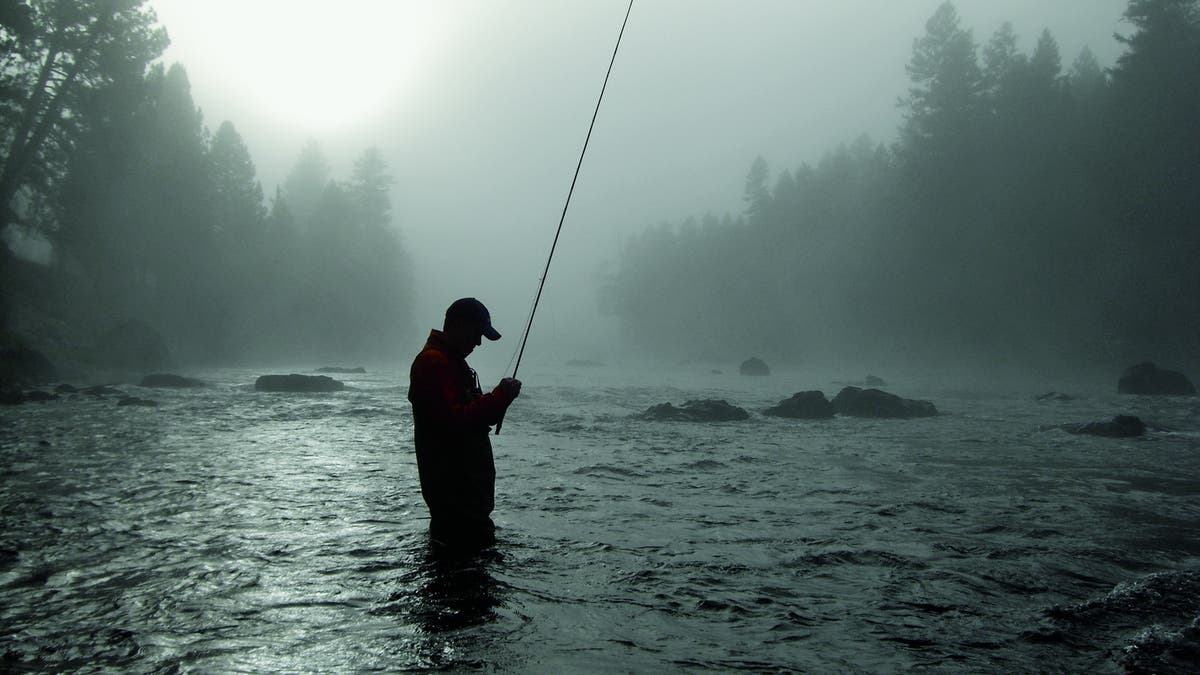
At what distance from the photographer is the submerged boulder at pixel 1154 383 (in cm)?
2205

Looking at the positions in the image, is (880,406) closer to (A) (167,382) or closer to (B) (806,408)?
(B) (806,408)

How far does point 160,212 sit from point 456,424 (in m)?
41.4

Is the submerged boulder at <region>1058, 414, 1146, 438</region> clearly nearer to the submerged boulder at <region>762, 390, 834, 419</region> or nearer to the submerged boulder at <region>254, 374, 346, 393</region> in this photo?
the submerged boulder at <region>762, 390, 834, 419</region>

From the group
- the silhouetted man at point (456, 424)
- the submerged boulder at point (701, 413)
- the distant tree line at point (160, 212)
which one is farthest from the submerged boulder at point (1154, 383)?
the distant tree line at point (160, 212)

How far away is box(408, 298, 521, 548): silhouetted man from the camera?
4707 millimetres

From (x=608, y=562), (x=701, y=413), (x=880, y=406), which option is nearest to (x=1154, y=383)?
(x=880, y=406)

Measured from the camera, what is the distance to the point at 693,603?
4.30 meters

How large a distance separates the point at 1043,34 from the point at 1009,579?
1925 inches

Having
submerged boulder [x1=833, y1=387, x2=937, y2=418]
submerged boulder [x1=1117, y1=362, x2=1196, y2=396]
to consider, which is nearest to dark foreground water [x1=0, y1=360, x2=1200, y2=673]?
submerged boulder [x1=833, y1=387, x2=937, y2=418]

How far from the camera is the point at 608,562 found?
525cm

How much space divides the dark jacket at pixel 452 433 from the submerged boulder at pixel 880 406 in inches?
631

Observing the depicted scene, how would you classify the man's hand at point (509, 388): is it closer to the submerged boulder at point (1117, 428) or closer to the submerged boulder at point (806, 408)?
the submerged boulder at point (1117, 428)

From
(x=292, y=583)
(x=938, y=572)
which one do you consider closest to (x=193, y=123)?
(x=292, y=583)

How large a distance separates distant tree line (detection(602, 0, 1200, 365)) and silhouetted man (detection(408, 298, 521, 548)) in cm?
3667
